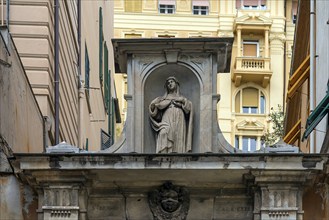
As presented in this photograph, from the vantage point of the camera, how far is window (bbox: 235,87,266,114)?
77438 millimetres

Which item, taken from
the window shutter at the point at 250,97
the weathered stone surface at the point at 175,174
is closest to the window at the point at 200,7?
the window shutter at the point at 250,97

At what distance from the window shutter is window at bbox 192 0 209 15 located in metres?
4.35

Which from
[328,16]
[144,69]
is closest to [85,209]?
[144,69]

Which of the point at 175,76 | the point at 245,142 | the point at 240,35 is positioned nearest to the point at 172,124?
the point at 175,76

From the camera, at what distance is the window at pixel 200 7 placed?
78.8 metres

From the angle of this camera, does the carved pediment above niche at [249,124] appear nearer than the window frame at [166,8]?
Yes

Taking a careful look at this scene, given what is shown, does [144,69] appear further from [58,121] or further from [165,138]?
[58,121]

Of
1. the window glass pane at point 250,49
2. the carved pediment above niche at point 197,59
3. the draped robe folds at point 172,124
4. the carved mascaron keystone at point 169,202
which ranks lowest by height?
the carved mascaron keystone at point 169,202

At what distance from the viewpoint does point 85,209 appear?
28234 millimetres

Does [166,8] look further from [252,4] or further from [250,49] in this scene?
[250,49]

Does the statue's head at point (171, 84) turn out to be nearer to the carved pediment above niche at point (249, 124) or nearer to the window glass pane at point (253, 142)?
the window glass pane at point (253, 142)

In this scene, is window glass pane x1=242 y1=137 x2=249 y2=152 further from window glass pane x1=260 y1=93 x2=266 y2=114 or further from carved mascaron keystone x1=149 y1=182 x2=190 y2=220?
carved mascaron keystone x1=149 y1=182 x2=190 y2=220

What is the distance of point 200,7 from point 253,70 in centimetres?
434

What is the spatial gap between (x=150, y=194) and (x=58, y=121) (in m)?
7.62
